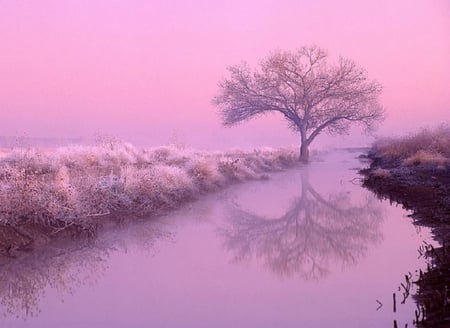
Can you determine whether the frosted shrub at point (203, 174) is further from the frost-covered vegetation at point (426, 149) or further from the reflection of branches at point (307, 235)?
the frost-covered vegetation at point (426, 149)

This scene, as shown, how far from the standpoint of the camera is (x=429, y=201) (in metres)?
12.4

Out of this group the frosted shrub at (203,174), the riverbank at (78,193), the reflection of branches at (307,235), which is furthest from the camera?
the frosted shrub at (203,174)

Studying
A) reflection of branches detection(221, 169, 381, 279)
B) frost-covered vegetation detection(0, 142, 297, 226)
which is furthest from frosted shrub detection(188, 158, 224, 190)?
reflection of branches detection(221, 169, 381, 279)

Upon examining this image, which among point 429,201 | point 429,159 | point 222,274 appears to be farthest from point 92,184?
point 429,159

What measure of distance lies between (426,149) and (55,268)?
73.8ft

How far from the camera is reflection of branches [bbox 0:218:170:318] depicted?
634 centimetres

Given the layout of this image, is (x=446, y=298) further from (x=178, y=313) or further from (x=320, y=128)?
(x=320, y=128)

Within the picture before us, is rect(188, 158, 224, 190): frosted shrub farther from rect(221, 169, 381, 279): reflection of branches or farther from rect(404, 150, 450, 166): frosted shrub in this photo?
rect(404, 150, 450, 166): frosted shrub

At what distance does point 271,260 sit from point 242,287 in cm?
159

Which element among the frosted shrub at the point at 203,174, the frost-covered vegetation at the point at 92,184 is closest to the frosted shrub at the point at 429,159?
the frost-covered vegetation at the point at 92,184

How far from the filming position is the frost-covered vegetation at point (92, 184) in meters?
9.05

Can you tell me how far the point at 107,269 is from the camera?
25.0 ft

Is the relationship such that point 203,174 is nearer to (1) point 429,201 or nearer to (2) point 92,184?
(2) point 92,184

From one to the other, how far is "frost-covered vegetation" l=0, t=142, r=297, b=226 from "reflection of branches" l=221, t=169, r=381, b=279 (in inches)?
87.5
